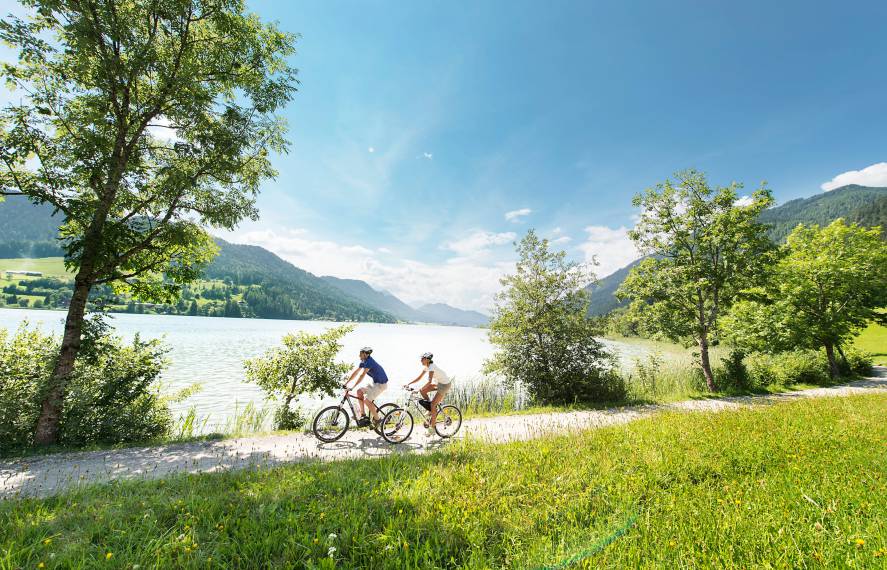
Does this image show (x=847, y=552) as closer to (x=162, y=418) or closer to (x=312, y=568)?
(x=312, y=568)

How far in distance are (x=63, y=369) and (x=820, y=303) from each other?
3700 cm

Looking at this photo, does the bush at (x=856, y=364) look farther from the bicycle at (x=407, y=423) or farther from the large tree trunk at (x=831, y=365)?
the bicycle at (x=407, y=423)

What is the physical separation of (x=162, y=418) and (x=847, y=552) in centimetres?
1414

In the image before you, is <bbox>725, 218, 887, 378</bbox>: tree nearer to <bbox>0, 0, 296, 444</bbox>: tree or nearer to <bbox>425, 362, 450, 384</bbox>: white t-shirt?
<bbox>425, 362, 450, 384</bbox>: white t-shirt

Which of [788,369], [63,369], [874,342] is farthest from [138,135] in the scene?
[874,342]

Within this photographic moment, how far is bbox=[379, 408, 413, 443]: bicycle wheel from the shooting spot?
9125 millimetres

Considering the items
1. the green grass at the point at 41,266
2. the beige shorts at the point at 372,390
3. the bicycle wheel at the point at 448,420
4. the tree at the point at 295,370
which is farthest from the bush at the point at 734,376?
the green grass at the point at 41,266

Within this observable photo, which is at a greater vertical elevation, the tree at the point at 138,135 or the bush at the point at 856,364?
the tree at the point at 138,135

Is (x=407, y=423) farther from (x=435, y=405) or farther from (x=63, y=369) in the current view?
(x=63, y=369)

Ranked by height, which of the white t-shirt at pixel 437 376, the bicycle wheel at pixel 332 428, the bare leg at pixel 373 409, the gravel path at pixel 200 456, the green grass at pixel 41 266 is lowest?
the gravel path at pixel 200 456

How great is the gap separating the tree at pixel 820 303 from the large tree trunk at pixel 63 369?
1202 inches

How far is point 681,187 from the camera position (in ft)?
56.5

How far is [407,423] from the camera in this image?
9531 mm

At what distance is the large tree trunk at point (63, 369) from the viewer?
8.21 m
